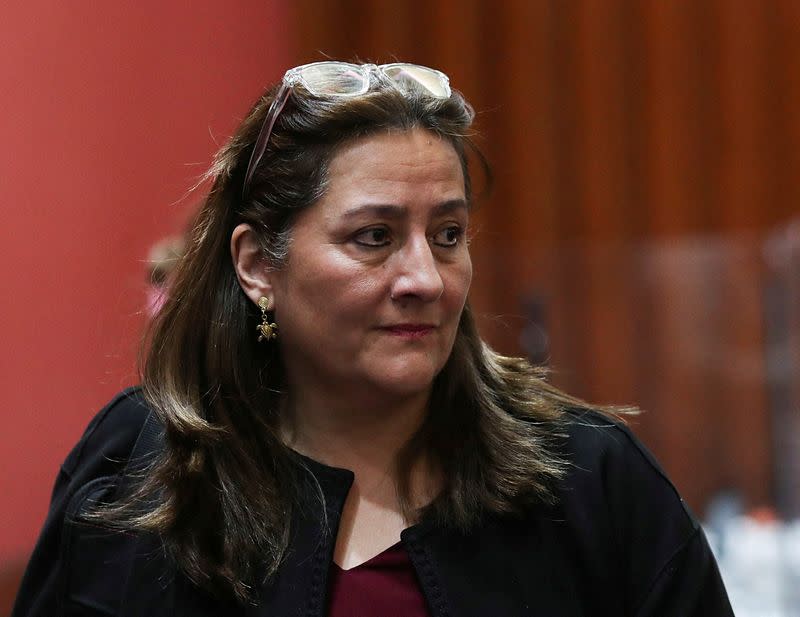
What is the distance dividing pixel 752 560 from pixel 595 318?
0.92 m

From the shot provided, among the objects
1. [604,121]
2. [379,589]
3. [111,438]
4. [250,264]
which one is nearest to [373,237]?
[250,264]

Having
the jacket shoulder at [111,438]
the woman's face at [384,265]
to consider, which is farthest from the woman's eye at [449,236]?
the jacket shoulder at [111,438]

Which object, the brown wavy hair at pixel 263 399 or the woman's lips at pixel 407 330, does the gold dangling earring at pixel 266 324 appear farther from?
the woman's lips at pixel 407 330

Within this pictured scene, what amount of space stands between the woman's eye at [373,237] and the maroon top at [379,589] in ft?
1.38

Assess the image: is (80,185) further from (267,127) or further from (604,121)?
(604,121)

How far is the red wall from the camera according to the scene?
9.78 ft

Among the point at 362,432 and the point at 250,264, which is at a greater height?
the point at 250,264

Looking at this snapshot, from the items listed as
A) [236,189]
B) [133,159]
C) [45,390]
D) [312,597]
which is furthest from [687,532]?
[133,159]

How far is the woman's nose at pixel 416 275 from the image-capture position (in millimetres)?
1555

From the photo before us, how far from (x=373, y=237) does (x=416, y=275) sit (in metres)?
0.08

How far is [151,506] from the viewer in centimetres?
171

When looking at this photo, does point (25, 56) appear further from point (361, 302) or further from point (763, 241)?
point (763, 241)

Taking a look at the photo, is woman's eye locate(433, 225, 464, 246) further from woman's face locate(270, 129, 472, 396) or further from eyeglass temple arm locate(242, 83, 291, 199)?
eyeglass temple arm locate(242, 83, 291, 199)

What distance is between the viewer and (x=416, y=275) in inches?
61.3
